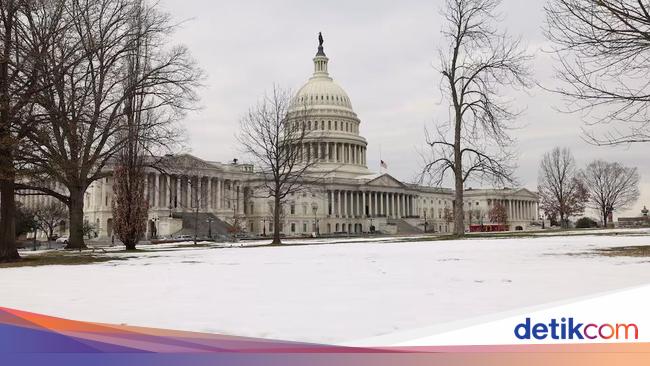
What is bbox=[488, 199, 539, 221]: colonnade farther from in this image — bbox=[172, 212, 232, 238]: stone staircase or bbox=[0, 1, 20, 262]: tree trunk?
bbox=[0, 1, 20, 262]: tree trunk

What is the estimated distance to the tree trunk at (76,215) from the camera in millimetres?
32500

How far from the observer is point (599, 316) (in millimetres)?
7238

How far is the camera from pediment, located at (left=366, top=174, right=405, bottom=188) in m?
137

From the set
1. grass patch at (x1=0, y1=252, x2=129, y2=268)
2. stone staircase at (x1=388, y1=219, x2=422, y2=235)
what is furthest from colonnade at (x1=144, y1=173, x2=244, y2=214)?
grass patch at (x1=0, y1=252, x2=129, y2=268)

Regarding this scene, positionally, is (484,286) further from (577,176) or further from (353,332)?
(577,176)

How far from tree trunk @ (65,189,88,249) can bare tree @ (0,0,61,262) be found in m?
7.19

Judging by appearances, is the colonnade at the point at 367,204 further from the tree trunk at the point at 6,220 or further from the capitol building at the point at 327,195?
the tree trunk at the point at 6,220

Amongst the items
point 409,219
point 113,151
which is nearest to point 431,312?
point 113,151

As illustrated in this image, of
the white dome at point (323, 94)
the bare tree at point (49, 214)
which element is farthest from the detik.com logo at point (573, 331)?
the white dome at point (323, 94)

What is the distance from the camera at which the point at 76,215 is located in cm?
3394

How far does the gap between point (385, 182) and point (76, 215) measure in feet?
362

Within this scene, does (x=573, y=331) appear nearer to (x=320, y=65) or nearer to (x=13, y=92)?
(x=13, y=92)

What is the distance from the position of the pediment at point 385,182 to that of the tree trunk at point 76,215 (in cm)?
10169

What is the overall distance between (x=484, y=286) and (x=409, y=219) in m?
131
